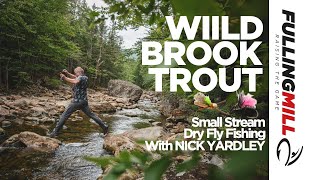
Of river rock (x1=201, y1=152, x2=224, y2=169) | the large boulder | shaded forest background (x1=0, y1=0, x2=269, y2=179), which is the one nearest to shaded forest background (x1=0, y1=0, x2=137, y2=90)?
shaded forest background (x1=0, y1=0, x2=269, y2=179)

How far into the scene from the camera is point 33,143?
5254mm

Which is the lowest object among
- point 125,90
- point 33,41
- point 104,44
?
point 125,90

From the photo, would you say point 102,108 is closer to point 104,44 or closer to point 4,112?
point 4,112

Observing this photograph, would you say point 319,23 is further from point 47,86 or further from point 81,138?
point 47,86

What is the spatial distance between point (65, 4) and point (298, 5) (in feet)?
55.0

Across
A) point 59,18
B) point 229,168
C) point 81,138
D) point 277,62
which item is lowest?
point 81,138

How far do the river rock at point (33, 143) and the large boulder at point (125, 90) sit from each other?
1218 cm

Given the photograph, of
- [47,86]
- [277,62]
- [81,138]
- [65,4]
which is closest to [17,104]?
[81,138]

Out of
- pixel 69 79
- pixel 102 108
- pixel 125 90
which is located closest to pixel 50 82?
pixel 125 90

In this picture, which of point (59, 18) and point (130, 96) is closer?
point (59, 18)

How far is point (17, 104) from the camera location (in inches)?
372

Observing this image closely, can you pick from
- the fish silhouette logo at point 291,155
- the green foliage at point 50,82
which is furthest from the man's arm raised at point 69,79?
the green foliage at point 50,82

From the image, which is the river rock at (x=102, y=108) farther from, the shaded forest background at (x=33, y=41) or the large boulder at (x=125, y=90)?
the large boulder at (x=125, y=90)

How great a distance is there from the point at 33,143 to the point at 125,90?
13647 mm
